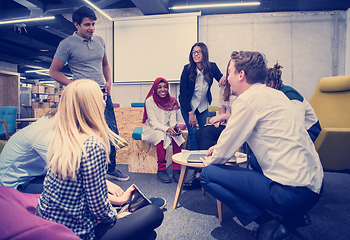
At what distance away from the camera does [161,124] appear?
2.64 m

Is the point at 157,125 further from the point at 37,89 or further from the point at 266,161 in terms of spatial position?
the point at 37,89

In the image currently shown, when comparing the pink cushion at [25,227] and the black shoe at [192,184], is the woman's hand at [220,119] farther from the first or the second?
the pink cushion at [25,227]

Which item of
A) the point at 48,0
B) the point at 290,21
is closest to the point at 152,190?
the point at 290,21

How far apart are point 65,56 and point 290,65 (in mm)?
4400

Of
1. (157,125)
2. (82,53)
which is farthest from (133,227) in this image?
(157,125)

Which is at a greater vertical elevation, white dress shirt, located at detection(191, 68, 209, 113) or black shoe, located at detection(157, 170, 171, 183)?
white dress shirt, located at detection(191, 68, 209, 113)

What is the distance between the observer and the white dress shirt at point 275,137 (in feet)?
3.33

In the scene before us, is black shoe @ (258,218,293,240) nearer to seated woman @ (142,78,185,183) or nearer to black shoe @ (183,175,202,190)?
black shoe @ (183,175,202,190)

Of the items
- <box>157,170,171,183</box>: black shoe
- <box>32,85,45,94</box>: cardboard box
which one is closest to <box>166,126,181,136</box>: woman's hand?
<box>157,170,171,183</box>: black shoe

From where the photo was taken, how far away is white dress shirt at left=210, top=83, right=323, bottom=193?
1.01 m

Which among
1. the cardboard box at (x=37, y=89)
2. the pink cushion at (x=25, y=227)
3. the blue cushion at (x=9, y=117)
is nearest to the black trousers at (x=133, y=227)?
the pink cushion at (x=25, y=227)

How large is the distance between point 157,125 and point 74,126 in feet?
6.00

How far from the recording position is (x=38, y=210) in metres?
0.79

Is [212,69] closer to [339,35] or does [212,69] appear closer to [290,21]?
[290,21]
